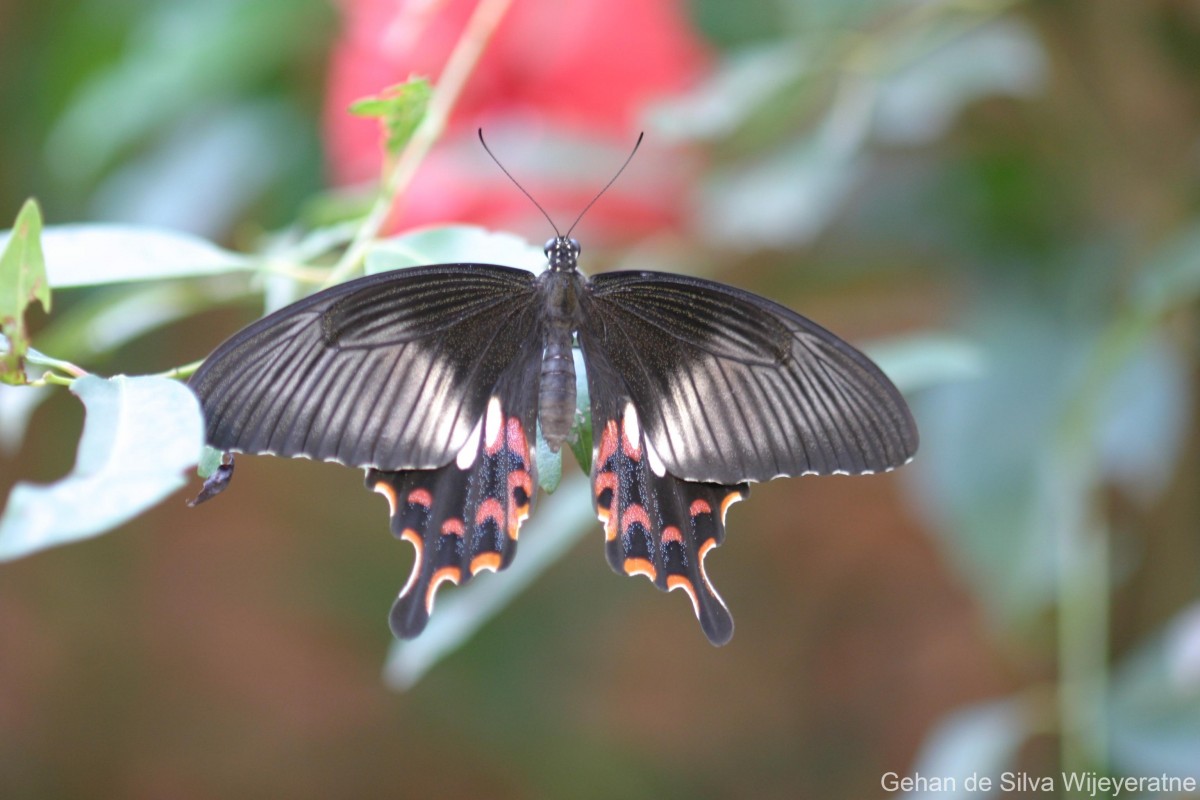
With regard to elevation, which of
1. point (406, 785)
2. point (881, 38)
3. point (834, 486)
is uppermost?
point (834, 486)

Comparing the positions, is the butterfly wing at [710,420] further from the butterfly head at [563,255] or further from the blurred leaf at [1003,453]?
the blurred leaf at [1003,453]

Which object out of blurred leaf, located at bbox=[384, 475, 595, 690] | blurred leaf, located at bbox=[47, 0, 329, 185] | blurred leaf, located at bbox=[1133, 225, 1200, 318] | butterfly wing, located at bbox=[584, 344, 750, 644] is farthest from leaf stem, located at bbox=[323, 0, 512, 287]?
blurred leaf, located at bbox=[47, 0, 329, 185]

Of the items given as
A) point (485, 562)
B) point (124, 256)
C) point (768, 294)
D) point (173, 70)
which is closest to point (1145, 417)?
point (768, 294)

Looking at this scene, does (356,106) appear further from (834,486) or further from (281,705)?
(281,705)

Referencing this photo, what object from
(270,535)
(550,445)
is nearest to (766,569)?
(270,535)

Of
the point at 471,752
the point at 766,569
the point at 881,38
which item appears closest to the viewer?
the point at 881,38

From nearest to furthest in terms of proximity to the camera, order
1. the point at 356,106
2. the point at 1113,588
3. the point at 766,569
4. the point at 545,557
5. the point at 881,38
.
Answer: the point at 356,106
the point at 545,557
the point at 881,38
the point at 1113,588
the point at 766,569

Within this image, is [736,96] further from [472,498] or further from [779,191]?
[472,498]
